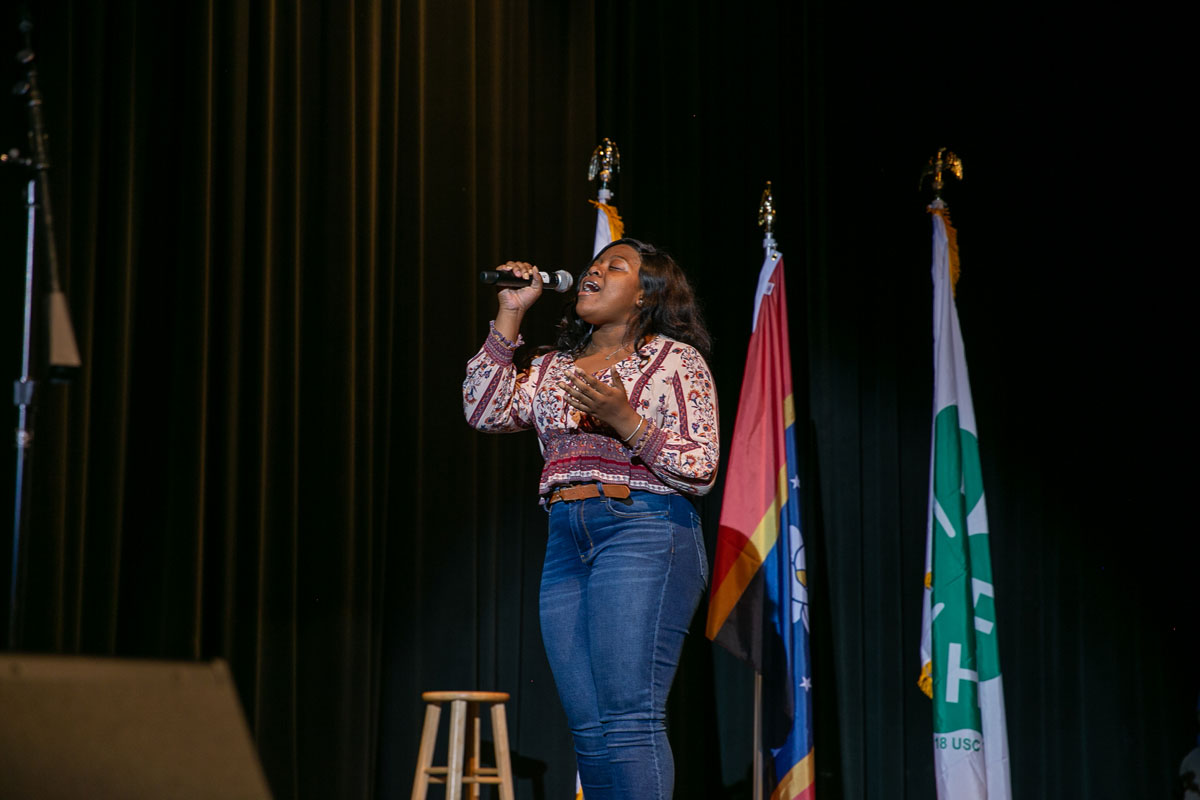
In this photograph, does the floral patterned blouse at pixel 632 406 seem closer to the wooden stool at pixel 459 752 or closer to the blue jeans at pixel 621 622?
the blue jeans at pixel 621 622

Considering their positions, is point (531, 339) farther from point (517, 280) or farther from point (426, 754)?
point (426, 754)

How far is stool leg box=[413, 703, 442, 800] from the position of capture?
119 inches

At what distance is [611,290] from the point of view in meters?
2.73

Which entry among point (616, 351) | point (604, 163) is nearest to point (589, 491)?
point (616, 351)

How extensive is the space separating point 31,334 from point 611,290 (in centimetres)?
121

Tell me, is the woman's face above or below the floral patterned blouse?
above

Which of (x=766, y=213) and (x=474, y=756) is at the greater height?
(x=766, y=213)

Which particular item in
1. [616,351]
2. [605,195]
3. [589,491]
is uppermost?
[605,195]

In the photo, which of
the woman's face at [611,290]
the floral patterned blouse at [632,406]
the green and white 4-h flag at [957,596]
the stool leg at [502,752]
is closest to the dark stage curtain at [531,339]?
the stool leg at [502,752]

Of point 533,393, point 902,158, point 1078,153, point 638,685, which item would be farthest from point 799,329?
point 638,685

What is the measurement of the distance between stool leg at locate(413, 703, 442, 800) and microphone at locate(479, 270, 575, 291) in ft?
3.59

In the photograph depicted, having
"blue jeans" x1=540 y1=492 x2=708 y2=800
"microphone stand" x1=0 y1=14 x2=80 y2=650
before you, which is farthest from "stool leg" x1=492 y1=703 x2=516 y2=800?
"microphone stand" x1=0 y1=14 x2=80 y2=650

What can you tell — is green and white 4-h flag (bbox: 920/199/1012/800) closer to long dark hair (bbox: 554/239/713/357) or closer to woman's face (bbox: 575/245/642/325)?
long dark hair (bbox: 554/239/713/357)

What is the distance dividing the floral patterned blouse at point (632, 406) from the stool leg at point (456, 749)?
0.73 meters
